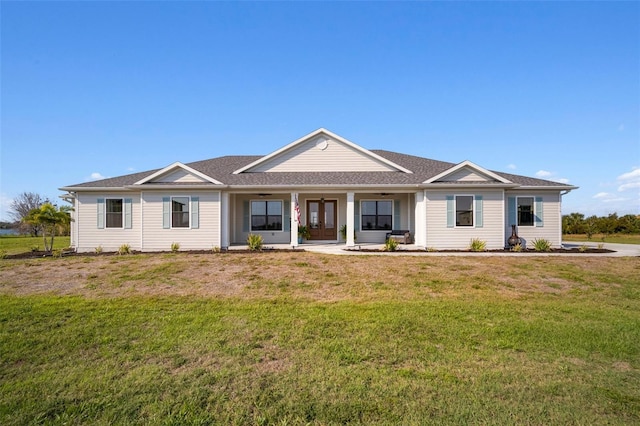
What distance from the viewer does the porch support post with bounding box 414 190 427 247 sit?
14.6 metres

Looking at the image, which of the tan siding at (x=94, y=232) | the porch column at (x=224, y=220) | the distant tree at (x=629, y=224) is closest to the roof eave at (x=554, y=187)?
the porch column at (x=224, y=220)

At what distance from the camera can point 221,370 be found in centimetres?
388

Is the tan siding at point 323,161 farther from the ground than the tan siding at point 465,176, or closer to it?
farther from the ground

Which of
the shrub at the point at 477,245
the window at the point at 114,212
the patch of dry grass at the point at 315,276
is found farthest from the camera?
the window at the point at 114,212

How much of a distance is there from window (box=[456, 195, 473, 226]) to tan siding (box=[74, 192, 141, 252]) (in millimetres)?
14946

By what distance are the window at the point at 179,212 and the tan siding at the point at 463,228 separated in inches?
437

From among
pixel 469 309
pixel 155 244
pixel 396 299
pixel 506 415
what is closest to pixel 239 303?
pixel 396 299

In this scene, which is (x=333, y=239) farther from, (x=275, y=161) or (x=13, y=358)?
(x=13, y=358)

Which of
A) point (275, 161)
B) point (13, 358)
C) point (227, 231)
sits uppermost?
point (275, 161)

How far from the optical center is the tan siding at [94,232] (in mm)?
15117

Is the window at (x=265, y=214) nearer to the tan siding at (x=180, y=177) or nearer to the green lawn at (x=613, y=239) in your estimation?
the tan siding at (x=180, y=177)

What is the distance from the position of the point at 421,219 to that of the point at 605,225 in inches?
812

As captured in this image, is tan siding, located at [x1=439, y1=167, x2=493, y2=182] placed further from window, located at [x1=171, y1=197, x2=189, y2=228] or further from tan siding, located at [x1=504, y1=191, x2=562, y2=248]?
window, located at [x1=171, y1=197, x2=189, y2=228]

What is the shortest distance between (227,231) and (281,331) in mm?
10637
